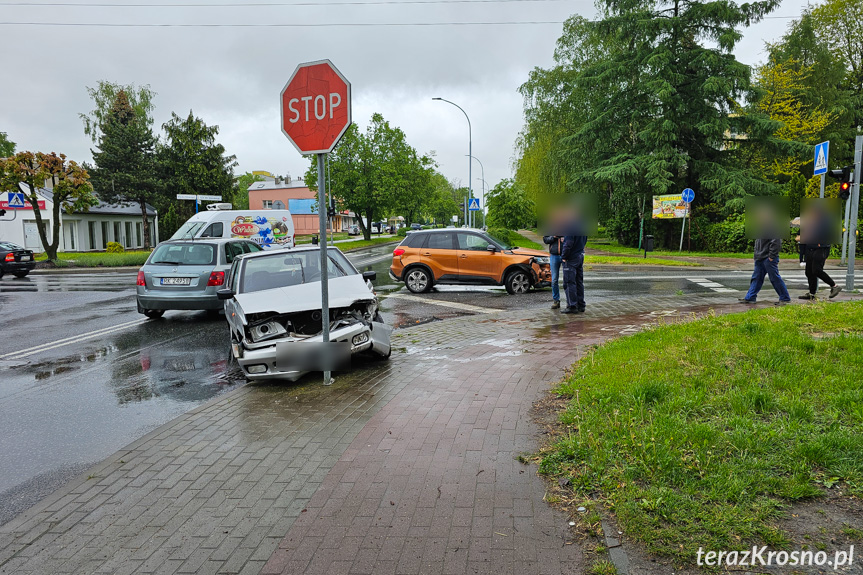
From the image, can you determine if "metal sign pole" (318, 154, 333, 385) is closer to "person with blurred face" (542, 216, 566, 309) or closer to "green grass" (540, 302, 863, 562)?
"green grass" (540, 302, 863, 562)

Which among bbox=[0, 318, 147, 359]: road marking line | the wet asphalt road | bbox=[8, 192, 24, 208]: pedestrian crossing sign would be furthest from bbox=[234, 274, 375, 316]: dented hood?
bbox=[8, 192, 24, 208]: pedestrian crossing sign

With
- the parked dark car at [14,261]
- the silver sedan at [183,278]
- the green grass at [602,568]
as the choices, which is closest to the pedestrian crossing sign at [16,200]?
the parked dark car at [14,261]

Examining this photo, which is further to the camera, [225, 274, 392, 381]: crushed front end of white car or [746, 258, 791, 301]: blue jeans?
[746, 258, 791, 301]: blue jeans

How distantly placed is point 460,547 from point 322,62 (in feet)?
16.3

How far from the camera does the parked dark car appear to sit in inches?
903

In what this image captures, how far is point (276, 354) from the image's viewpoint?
606 cm

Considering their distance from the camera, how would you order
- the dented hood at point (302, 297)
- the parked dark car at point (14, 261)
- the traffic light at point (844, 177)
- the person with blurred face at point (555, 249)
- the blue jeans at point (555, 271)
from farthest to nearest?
the parked dark car at point (14, 261)
the traffic light at point (844, 177)
the blue jeans at point (555, 271)
the person with blurred face at point (555, 249)
the dented hood at point (302, 297)

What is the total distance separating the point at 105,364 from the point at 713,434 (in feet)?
25.1

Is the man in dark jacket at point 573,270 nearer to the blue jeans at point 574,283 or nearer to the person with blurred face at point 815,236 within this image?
the blue jeans at point 574,283

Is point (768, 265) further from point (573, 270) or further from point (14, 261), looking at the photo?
point (14, 261)

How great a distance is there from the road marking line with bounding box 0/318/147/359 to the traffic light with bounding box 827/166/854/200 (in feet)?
51.4

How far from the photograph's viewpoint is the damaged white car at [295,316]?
20.1ft

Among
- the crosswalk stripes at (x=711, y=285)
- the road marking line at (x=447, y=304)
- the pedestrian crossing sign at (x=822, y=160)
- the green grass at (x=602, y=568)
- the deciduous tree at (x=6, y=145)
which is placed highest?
the deciduous tree at (x=6, y=145)

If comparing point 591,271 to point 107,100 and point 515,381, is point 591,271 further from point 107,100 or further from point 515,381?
point 107,100
